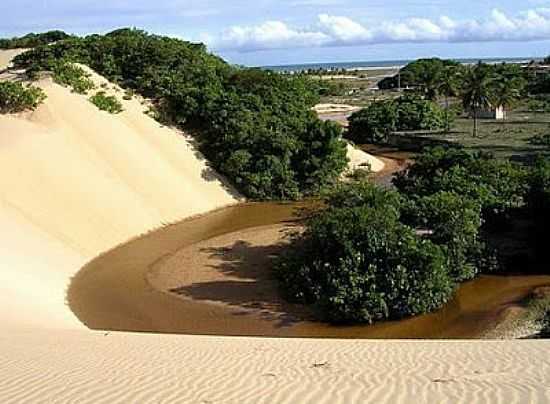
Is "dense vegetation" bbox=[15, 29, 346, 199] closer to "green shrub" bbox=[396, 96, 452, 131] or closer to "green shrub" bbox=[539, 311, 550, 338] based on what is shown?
"green shrub" bbox=[396, 96, 452, 131]

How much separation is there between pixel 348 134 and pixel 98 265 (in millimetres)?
35950

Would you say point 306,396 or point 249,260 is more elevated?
point 306,396

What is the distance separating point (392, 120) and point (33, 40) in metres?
27.8

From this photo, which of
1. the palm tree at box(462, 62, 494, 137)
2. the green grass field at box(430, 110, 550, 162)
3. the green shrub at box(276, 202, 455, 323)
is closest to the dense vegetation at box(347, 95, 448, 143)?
the green grass field at box(430, 110, 550, 162)

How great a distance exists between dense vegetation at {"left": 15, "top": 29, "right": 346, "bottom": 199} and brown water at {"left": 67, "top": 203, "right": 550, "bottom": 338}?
10959 mm

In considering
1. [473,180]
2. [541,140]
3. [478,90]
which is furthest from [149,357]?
[478,90]

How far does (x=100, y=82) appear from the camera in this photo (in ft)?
127

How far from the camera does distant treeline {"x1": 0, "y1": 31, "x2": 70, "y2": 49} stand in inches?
1925

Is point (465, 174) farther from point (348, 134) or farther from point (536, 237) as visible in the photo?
point (348, 134)

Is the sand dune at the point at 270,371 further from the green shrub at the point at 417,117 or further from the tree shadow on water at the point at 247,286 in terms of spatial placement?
the green shrub at the point at 417,117

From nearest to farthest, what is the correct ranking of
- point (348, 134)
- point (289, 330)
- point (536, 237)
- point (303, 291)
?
point (289, 330) → point (303, 291) → point (536, 237) → point (348, 134)

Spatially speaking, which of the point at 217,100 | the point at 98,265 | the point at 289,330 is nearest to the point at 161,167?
the point at 217,100

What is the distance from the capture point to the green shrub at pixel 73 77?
1428 inches

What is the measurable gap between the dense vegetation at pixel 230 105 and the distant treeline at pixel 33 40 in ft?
23.5
